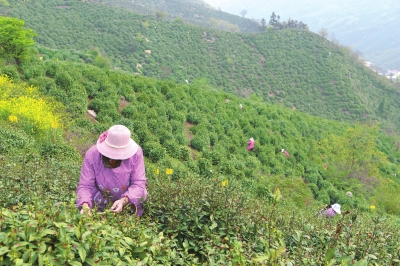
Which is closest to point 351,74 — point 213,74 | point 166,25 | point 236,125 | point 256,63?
point 256,63

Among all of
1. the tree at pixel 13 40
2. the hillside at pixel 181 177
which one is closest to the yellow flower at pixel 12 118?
the hillside at pixel 181 177

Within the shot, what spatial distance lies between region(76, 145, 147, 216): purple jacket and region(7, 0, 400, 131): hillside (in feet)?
104

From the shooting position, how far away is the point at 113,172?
2908 mm

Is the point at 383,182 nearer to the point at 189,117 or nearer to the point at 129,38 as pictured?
the point at 189,117

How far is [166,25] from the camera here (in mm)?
44719

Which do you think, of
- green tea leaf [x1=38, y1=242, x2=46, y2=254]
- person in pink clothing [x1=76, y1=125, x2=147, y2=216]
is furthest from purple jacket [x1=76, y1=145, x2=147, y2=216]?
green tea leaf [x1=38, y1=242, x2=46, y2=254]

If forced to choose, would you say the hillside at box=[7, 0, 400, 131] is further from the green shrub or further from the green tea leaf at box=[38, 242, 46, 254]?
the green tea leaf at box=[38, 242, 46, 254]

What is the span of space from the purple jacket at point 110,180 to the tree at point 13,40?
23.8ft

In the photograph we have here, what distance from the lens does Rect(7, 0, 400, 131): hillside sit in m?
35.3

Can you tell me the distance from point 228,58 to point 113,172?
4133cm

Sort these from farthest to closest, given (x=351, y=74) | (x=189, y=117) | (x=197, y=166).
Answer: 1. (x=351, y=74)
2. (x=189, y=117)
3. (x=197, y=166)

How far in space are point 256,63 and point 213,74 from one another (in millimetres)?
7933

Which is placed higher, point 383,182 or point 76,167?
point 76,167

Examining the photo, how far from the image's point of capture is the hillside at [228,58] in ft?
116
